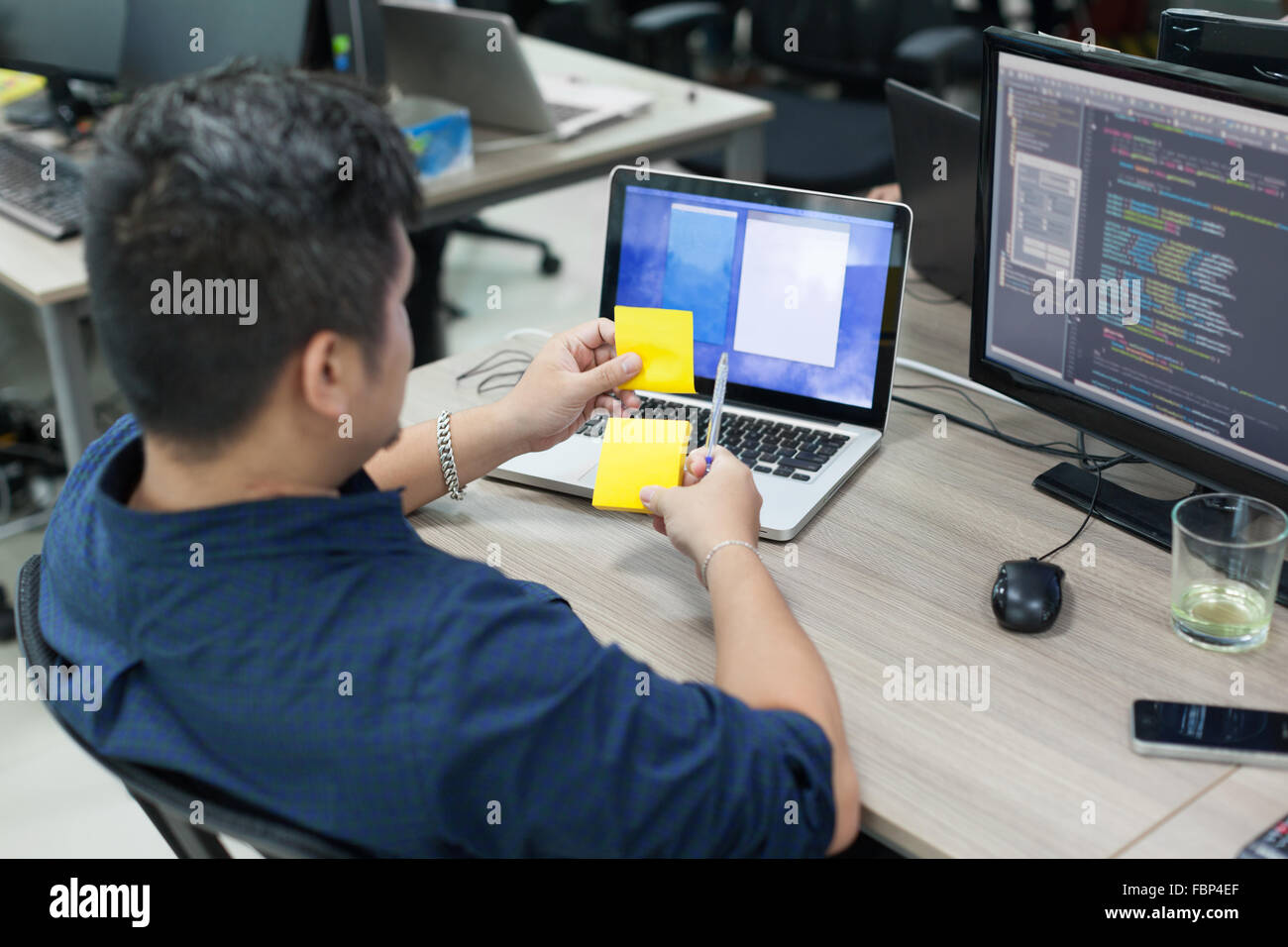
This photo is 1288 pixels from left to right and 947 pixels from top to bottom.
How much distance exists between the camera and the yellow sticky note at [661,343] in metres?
1.23

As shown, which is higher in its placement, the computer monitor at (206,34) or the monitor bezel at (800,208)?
the computer monitor at (206,34)

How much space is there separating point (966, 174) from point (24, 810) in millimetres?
1670

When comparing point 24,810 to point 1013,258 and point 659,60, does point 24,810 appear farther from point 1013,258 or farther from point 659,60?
point 659,60

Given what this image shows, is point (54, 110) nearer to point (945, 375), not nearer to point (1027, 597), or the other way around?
point (945, 375)

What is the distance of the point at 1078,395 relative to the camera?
49.1 inches

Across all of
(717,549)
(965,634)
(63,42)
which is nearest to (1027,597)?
(965,634)

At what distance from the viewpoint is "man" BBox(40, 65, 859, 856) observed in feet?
2.43

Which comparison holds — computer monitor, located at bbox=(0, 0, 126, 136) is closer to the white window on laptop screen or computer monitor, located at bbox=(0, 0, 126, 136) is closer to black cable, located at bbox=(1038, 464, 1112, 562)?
the white window on laptop screen

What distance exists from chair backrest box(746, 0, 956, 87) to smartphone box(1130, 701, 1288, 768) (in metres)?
2.67

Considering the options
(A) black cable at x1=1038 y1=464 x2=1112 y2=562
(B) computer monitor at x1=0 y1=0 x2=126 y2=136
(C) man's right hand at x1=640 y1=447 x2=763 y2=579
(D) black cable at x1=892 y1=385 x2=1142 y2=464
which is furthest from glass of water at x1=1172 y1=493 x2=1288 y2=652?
(B) computer monitor at x1=0 y1=0 x2=126 y2=136

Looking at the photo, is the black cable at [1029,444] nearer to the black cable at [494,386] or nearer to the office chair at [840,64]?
the black cable at [494,386]

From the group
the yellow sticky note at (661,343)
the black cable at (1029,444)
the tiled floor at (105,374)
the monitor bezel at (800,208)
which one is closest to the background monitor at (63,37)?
the tiled floor at (105,374)

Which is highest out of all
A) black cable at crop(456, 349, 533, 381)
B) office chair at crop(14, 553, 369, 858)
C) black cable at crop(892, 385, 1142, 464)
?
black cable at crop(456, 349, 533, 381)

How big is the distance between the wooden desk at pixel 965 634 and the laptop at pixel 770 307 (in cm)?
6
